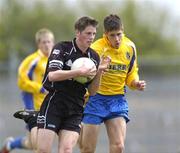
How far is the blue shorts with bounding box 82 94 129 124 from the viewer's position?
36.6ft

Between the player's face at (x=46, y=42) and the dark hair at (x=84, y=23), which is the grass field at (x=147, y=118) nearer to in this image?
the player's face at (x=46, y=42)

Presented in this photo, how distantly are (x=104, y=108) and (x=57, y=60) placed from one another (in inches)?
63.1

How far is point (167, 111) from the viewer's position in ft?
66.6

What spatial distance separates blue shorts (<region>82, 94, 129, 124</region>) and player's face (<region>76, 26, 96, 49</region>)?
4.63 feet

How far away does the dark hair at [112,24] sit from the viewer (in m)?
10.6

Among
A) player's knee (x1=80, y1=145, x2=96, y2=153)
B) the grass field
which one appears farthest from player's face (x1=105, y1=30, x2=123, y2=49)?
the grass field

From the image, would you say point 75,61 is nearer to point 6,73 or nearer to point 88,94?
point 88,94

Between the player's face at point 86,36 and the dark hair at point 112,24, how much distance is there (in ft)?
2.33

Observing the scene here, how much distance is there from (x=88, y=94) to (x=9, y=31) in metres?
29.0

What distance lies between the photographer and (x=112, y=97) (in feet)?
36.9

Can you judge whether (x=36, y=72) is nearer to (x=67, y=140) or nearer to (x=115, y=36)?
(x=115, y=36)

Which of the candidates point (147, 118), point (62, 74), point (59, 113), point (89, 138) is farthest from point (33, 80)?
point (147, 118)

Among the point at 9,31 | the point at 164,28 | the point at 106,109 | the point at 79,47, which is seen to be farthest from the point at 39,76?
the point at 164,28

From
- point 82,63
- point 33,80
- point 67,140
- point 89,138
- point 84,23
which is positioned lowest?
point 89,138
